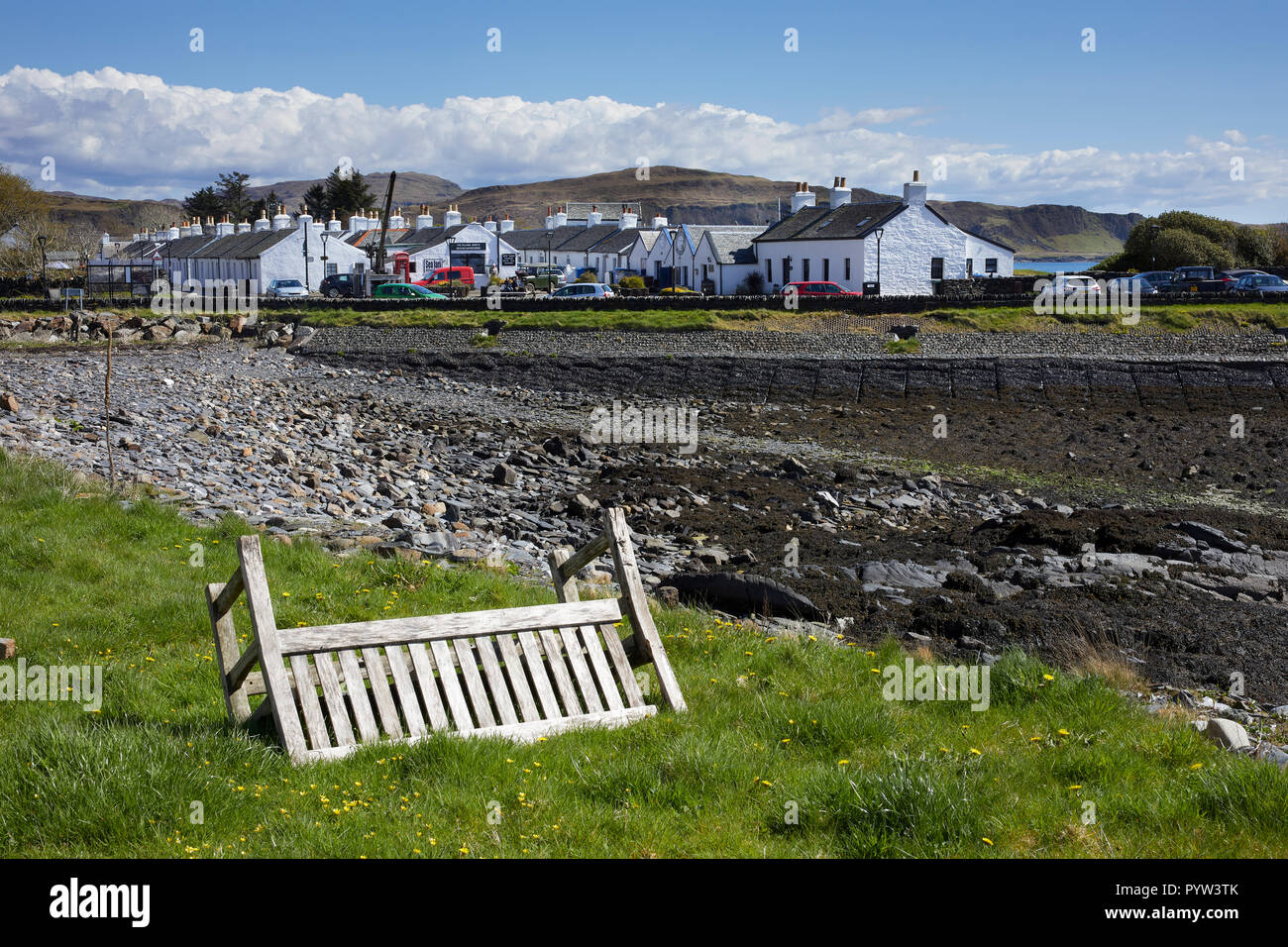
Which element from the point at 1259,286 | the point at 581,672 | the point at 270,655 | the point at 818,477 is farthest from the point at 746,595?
the point at 1259,286

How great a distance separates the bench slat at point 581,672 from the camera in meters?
6.03

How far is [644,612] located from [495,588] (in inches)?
122

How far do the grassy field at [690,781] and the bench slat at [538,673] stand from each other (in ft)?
0.82

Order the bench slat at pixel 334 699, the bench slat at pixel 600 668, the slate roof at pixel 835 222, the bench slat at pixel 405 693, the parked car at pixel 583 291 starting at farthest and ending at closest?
the slate roof at pixel 835 222 < the parked car at pixel 583 291 < the bench slat at pixel 600 668 < the bench slat at pixel 405 693 < the bench slat at pixel 334 699

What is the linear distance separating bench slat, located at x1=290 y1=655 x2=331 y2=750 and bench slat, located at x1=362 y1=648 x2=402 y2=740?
11.6 inches

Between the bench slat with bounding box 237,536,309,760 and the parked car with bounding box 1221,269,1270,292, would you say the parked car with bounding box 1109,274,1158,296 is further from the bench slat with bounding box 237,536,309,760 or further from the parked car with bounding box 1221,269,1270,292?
the bench slat with bounding box 237,536,309,760

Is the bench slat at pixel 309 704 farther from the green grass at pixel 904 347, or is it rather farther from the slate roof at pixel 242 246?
the slate roof at pixel 242 246

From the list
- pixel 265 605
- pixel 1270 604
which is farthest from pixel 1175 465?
pixel 265 605

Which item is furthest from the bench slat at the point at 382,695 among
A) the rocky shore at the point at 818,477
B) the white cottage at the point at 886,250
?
the white cottage at the point at 886,250

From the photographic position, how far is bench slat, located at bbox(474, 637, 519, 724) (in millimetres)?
5773

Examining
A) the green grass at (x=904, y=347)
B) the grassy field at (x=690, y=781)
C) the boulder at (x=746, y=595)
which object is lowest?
the boulder at (x=746, y=595)

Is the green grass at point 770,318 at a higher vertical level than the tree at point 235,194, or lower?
lower
